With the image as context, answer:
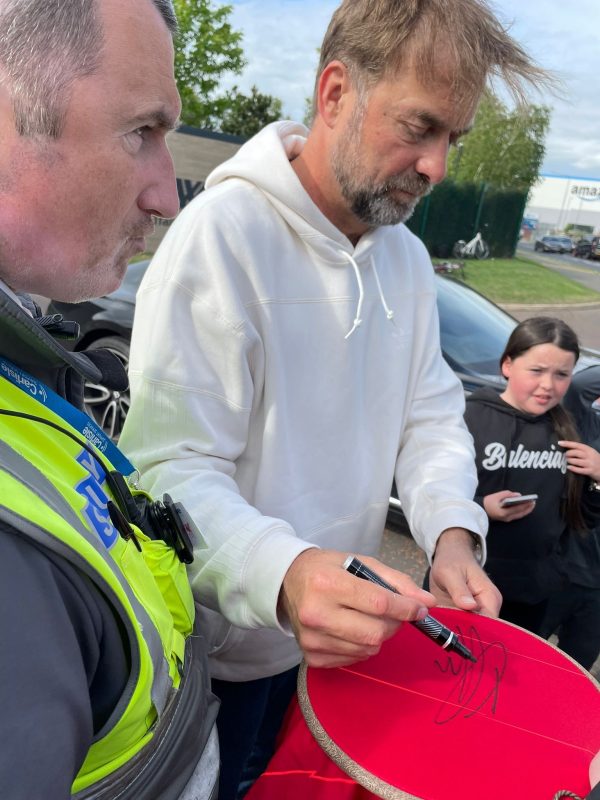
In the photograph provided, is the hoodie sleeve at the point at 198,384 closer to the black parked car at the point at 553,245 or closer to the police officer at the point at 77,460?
the police officer at the point at 77,460

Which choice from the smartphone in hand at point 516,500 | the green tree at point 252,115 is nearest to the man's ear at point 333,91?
the smartphone in hand at point 516,500

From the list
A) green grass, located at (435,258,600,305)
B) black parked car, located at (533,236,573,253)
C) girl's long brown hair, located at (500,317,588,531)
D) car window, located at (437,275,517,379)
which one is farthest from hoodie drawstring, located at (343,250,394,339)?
black parked car, located at (533,236,573,253)

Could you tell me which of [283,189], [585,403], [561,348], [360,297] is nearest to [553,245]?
[585,403]

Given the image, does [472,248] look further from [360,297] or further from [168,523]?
[168,523]

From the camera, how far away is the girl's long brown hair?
2703mm

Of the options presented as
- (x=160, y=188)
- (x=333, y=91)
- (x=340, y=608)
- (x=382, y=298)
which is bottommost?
(x=340, y=608)

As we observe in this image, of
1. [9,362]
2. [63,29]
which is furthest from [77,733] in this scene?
[63,29]

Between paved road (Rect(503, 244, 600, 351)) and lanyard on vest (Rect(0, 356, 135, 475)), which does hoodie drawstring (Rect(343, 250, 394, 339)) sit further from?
paved road (Rect(503, 244, 600, 351))

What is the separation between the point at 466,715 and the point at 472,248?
76.9 ft

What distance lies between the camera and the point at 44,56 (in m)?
0.75

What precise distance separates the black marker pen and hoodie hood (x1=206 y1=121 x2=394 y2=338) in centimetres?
60

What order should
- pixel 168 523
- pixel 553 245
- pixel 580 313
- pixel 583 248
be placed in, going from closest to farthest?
1. pixel 168 523
2. pixel 580 313
3. pixel 583 248
4. pixel 553 245
